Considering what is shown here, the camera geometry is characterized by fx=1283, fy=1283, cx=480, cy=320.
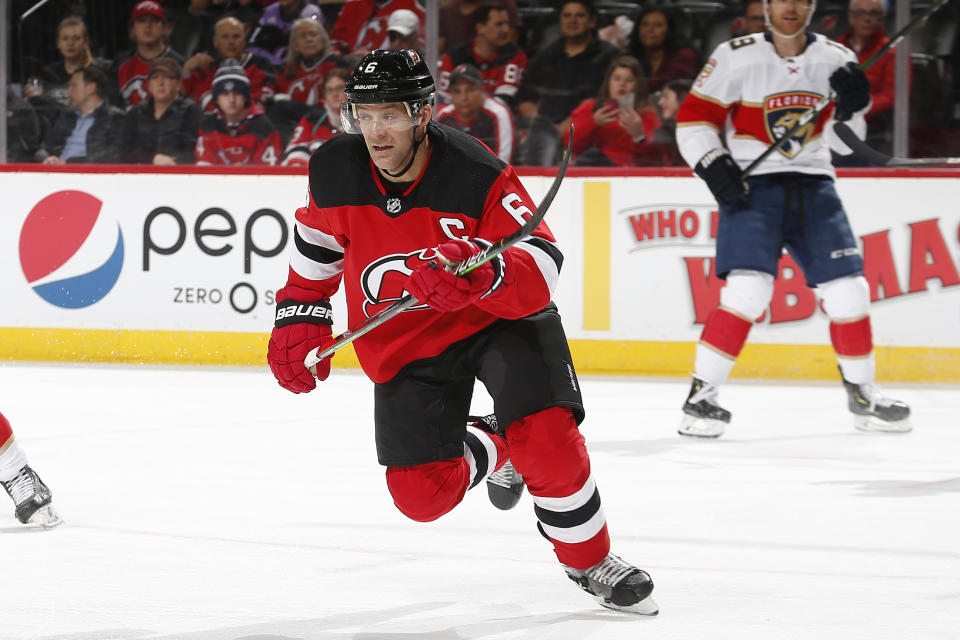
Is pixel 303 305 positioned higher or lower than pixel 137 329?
higher

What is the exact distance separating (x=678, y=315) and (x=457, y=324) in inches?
130

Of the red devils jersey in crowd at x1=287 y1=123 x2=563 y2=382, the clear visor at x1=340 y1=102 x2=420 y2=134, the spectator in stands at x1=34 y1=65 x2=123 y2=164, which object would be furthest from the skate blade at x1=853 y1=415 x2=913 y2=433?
the spectator in stands at x1=34 y1=65 x2=123 y2=164

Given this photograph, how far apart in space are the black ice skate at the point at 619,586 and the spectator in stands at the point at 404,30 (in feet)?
13.0

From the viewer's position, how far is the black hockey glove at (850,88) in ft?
13.3

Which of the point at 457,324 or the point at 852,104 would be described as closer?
the point at 457,324

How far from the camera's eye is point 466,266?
6.47ft

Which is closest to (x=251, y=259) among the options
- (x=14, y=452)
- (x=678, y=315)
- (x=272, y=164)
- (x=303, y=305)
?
(x=272, y=164)

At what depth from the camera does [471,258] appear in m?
1.98

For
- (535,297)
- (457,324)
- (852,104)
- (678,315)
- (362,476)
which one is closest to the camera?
(535,297)

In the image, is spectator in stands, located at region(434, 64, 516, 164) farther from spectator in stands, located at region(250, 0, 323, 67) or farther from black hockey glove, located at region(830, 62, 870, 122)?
black hockey glove, located at region(830, 62, 870, 122)

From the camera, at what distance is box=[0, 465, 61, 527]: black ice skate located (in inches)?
108

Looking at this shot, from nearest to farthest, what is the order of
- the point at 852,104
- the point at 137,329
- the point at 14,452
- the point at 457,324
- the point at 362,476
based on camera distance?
the point at 457,324 < the point at 14,452 < the point at 362,476 < the point at 852,104 < the point at 137,329

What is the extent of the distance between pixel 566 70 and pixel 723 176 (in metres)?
1.77

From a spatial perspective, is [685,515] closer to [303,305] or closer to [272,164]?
[303,305]
